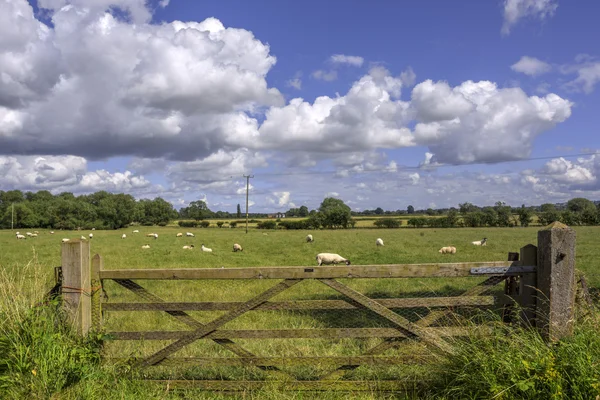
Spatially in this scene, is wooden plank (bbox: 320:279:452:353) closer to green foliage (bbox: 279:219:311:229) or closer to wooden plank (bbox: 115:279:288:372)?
wooden plank (bbox: 115:279:288:372)

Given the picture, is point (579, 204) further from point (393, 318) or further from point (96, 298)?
point (96, 298)

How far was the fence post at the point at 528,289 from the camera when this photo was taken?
5.08 m

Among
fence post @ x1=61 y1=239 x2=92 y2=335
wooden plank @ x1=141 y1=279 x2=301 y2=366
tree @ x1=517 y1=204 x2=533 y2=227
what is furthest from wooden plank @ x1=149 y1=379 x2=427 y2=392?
tree @ x1=517 y1=204 x2=533 y2=227

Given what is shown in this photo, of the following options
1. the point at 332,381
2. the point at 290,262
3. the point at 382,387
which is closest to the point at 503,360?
the point at 382,387

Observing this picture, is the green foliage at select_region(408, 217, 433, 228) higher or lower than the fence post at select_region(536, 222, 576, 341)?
lower

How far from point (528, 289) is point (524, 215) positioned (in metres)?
86.2

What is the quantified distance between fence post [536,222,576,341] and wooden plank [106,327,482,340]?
3.27 ft

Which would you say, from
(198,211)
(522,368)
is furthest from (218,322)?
(198,211)

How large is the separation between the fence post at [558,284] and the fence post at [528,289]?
15 cm

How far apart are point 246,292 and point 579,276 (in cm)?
884

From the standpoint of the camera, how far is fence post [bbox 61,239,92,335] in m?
5.22

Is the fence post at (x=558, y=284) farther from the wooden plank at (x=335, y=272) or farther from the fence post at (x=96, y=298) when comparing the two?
the fence post at (x=96, y=298)

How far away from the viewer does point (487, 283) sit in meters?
5.04

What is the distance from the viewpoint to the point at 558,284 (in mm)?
4902
